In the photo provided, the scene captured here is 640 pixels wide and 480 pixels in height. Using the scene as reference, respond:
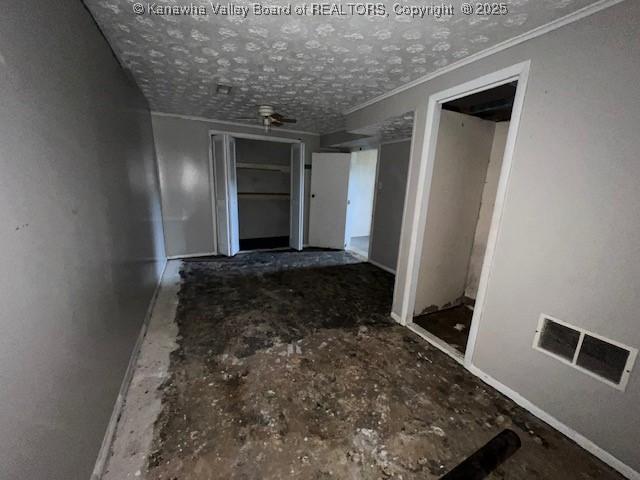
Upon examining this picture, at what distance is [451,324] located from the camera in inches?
102

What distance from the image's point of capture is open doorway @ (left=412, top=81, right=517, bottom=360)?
2291 mm

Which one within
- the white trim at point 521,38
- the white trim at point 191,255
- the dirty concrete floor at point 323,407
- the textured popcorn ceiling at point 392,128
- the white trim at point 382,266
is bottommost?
the dirty concrete floor at point 323,407

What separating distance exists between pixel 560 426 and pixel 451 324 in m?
1.16

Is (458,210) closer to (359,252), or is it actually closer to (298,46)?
(298,46)

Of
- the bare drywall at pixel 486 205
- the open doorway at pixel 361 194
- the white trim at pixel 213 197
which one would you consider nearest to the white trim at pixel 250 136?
the white trim at pixel 213 197

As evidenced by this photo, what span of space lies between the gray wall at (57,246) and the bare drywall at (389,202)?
3.43m

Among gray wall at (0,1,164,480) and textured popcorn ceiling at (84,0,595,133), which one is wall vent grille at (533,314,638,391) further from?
gray wall at (0,1,164,480)

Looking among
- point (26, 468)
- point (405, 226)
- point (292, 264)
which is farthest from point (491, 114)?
point (26, 468)

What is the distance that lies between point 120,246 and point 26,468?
1.30m

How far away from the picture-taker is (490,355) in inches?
70.3

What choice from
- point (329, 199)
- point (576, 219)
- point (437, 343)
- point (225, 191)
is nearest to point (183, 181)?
point (225, 191)

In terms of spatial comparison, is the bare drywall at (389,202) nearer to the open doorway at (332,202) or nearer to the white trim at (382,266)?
the white trim at (382,266)

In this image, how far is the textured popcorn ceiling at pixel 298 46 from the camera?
1.38 metres

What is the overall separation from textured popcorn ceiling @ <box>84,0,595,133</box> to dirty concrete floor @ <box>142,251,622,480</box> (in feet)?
7.41
